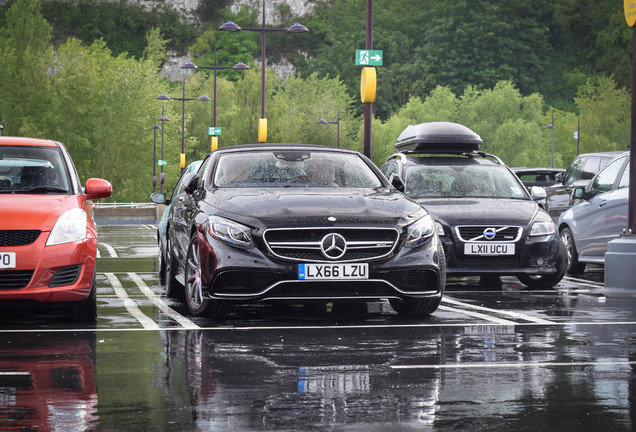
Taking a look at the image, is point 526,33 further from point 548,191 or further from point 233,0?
point 548,191

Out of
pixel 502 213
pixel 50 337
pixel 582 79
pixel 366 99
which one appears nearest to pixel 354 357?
pixel 50 337

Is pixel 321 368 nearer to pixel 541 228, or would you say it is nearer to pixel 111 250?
pixel 541 228

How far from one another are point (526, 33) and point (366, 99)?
104 metres

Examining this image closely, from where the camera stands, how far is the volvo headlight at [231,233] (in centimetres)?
1068

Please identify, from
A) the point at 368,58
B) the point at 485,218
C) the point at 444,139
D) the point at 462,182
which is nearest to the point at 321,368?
the point at 485,218

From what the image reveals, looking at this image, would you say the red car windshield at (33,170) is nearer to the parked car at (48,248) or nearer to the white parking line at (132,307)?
the parked car at (48,248)

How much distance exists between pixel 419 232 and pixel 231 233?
5.37 ft

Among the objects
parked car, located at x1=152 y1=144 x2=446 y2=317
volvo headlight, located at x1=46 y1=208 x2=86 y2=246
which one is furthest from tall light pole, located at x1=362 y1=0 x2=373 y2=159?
volvo headlight, located at x1=46 y1=208 x2=86 y2=246

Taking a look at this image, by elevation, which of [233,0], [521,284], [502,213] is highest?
[233,0]

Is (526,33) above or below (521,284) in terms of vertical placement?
above

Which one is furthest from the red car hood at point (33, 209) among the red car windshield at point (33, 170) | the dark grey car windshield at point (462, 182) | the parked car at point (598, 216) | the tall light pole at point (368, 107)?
the tall light pole at point (368, 107)

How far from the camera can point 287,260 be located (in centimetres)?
1066

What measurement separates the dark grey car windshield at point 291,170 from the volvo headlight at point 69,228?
1.61 metres

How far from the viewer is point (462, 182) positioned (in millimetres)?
16484
